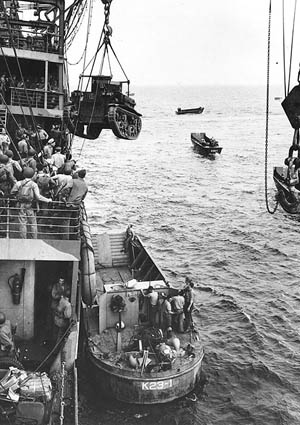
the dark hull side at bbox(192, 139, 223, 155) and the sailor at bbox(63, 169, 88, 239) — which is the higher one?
the dark hull side at bbox(192, 139, 223, 155)

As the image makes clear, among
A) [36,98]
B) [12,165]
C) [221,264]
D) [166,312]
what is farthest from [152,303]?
[36,98]

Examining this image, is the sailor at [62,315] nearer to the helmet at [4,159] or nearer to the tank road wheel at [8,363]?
the tank road wheel at [8,363]

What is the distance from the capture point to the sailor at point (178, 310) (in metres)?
16.4

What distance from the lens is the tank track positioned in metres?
24.2

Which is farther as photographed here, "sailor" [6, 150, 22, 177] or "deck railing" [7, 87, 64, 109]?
"deck railing" [7, 87, 64, 109]

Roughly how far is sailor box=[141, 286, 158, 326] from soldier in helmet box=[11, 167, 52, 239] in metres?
4.96

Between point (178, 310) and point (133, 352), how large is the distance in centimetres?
207

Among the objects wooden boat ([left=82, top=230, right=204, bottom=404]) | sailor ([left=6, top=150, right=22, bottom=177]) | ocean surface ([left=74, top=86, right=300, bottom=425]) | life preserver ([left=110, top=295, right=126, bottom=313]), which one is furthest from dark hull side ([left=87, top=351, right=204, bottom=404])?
sailor ([left=6, top=150, right=22, bottom=177])

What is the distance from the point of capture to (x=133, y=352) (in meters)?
15.4

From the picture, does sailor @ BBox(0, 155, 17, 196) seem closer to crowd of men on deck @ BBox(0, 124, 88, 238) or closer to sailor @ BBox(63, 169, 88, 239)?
crowd of men on deck @ BBox(0, 124, 88, 238)

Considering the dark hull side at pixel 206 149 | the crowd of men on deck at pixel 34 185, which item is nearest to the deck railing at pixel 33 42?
the crowd of men on deck at pixel 34 185

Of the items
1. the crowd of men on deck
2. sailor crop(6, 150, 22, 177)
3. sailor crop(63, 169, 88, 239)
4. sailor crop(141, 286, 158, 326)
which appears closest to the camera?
the crowd of men on deck

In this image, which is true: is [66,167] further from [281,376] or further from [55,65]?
[55,65]

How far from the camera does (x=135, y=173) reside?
56.6m
